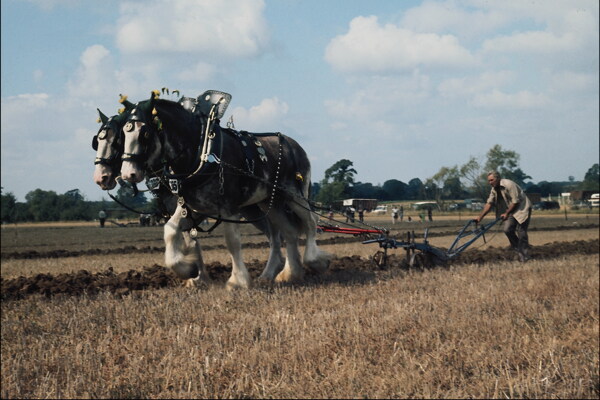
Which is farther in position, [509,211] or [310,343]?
[509,211]

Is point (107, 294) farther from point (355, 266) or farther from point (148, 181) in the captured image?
point (355, 266)

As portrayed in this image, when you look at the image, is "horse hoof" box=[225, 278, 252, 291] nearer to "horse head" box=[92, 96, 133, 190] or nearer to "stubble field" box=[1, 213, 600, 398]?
"stubble field" box=[1, 213, 600, 398]

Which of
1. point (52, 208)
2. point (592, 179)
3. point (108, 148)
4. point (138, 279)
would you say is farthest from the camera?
point (592, 179)

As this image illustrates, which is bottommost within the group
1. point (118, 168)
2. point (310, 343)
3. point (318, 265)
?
point (310, 343)

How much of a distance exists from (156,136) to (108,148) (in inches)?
26.7

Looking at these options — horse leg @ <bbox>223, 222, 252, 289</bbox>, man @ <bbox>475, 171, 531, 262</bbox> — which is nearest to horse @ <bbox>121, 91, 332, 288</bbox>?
horse leg @ <bbox>223, 222, 252, 289</bbox>

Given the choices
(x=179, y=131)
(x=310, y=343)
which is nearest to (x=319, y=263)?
(x=179, y=131)

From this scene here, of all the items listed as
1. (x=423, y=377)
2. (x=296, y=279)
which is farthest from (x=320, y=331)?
(x=296, y=279)

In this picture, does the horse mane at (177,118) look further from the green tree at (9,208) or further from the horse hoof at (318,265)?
the green tree at (9,208)

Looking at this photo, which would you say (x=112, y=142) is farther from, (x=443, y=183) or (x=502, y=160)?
(x=502, y=160)

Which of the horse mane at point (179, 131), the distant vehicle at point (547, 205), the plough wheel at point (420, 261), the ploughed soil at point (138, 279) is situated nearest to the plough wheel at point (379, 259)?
the ploughed soil at point (138, 279)

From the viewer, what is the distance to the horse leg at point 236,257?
8.12m

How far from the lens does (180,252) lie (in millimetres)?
8211

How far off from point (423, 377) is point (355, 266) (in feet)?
24.3
